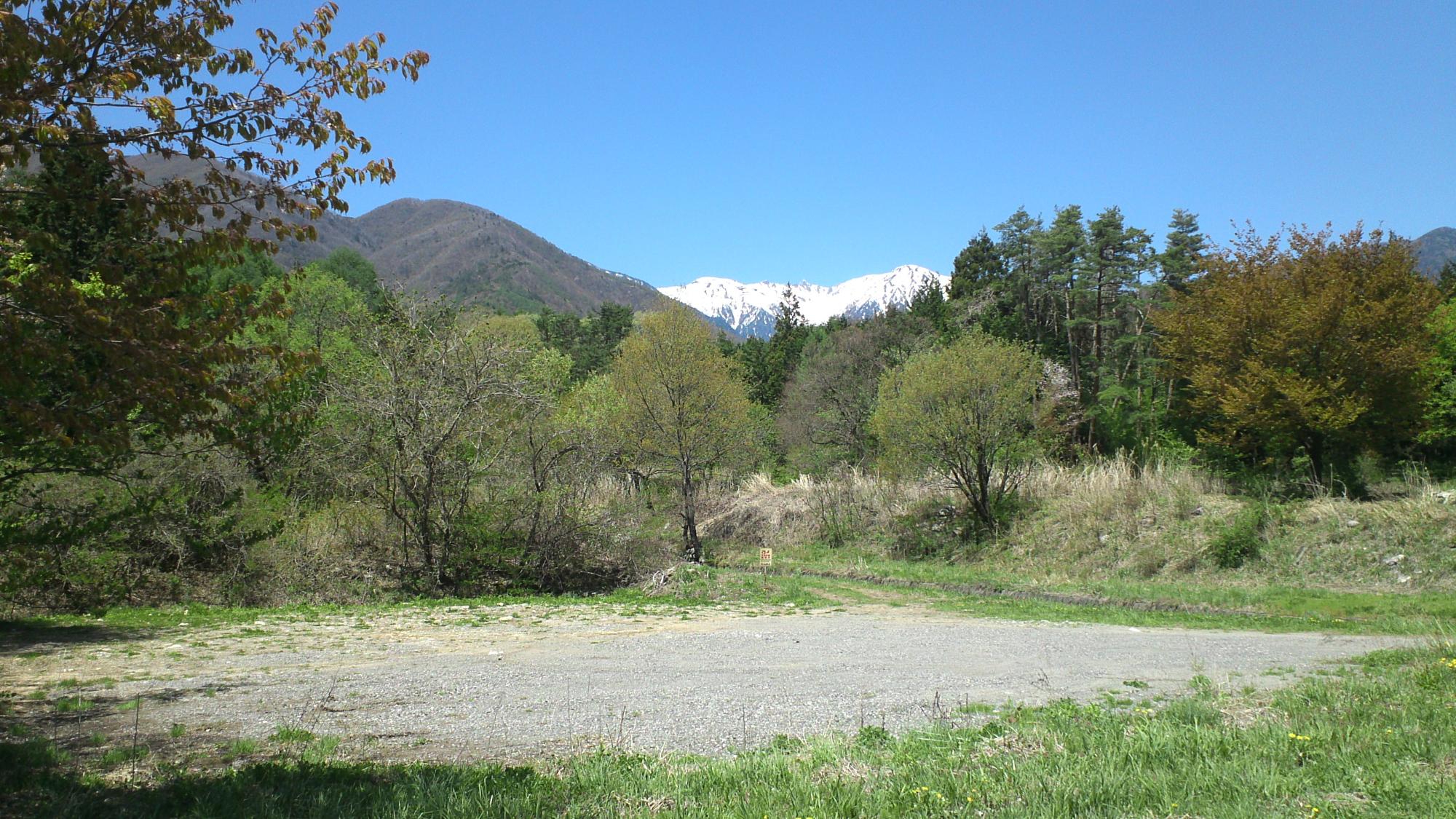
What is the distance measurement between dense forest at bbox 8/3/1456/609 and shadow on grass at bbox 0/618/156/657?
3.03ft

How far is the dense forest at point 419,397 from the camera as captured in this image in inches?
208

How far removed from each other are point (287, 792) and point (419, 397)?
50.4 ft

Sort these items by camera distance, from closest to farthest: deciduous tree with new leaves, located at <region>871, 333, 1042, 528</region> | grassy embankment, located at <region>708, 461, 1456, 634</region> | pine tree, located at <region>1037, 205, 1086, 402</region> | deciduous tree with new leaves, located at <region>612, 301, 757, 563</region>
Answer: grassy embankment, located at <region>708, 461, 1456, 634</region> < deciduous tree with new leaves, located at <region>871, 333, 1042, 528</region> < deciduous tree with new leaves, located at <region>612, 301, 757, 563</region> < pine tree, located at <region>1037, 205, 1086, 402</region>

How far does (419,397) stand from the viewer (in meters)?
19.3

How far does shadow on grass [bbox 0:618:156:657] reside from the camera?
37.7 feet

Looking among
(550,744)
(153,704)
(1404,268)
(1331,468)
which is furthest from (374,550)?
(1404,268)

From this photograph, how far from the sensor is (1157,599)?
18094 millimetres

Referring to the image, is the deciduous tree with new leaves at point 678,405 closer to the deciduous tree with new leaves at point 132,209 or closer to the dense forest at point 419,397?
the dense forest at point 419,397

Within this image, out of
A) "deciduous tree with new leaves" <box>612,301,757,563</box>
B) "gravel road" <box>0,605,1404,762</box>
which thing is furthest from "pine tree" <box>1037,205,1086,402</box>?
"gravel road" <box>0,605,1404,762</box>

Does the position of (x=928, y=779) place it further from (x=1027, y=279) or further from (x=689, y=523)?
(x=1027, y=279)

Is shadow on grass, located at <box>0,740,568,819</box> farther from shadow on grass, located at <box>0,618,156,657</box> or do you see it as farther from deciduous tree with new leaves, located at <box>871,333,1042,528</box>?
deciduous tree with new leaves, located at <box>871,333,1042,528</box>

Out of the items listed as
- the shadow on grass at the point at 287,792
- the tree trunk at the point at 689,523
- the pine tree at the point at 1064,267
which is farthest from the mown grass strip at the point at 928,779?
the pine tree at the point at 1064,267

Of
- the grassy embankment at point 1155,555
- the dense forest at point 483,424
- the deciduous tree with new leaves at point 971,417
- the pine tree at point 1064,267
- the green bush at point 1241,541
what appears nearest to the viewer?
the dense forest at point 483,424

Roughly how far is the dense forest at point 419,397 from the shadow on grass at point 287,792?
2.14 meters
